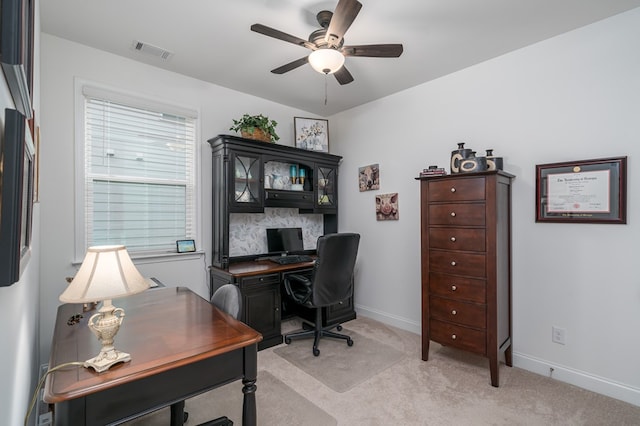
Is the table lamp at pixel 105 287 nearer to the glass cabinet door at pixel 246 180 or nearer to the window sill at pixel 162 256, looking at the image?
the window sill at pixel 162 256

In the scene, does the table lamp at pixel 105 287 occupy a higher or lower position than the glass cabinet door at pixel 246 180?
lower

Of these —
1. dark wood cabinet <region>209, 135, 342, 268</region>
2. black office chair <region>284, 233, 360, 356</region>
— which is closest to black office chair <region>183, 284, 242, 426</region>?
black office chair <region>284, 233, 360, 356</region>

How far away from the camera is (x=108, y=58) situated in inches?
107

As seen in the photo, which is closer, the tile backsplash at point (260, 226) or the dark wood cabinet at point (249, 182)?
the dark wood cabinet at point (249, 182)

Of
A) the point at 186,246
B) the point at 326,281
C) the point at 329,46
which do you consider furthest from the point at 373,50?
the point at 186,246

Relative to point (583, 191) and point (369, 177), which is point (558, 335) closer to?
point (583, 191)

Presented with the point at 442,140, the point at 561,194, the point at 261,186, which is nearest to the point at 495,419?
the point at 561,194

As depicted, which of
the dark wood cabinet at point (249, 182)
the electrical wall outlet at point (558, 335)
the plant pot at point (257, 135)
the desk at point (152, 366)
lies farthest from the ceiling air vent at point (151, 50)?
the electrical wall outlet at point (558, 335)

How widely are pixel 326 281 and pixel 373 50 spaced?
6.59 feet

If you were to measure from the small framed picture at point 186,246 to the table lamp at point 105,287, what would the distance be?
1968 mm

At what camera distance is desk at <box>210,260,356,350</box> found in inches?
115

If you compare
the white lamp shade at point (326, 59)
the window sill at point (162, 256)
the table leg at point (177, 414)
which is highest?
the white lamp shade at point (326, 59)

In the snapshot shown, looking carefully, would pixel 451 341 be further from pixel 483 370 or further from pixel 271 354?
pixel 271 354

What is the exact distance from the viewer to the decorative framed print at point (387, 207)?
359 cm
